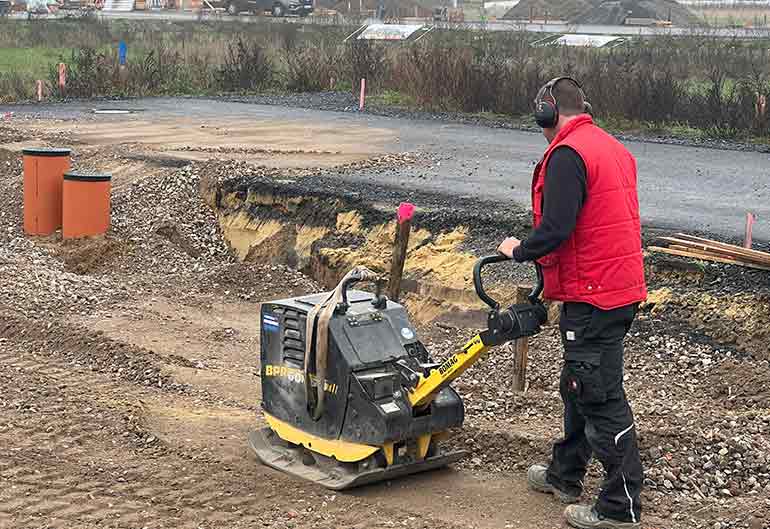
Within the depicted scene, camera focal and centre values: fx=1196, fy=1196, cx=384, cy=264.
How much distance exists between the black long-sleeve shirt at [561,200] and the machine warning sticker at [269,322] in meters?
1.89

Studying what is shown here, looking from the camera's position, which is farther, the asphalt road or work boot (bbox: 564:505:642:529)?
the asphalt road

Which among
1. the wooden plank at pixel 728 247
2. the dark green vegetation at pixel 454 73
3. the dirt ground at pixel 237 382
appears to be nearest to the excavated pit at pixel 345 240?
the dirt ground at pixel 237 382

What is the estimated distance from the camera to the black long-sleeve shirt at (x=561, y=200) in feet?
20.0

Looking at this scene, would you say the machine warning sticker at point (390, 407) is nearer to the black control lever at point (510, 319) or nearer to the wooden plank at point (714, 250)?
the black control lever at point (510, 319)

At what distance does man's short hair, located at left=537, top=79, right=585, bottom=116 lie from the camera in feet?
20.8

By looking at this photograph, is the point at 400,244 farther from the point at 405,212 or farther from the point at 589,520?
the point at 589,520

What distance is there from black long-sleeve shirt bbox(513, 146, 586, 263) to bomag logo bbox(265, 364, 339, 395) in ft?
5.10

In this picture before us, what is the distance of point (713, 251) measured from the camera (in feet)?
32.9

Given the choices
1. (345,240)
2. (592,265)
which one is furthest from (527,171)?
(592,265)

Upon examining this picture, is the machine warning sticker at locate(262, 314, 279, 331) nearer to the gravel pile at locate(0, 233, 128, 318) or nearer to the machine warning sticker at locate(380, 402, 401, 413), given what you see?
the machine warning sticker at locate(380, 402, 401, 413)

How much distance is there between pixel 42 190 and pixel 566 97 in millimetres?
9952

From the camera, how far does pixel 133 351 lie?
33.7ft

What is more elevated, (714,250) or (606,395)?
(714,250)

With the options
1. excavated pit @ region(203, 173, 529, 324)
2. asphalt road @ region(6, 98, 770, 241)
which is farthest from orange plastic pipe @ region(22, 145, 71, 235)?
asphalt road @ region(6, 98, 770, 241)
